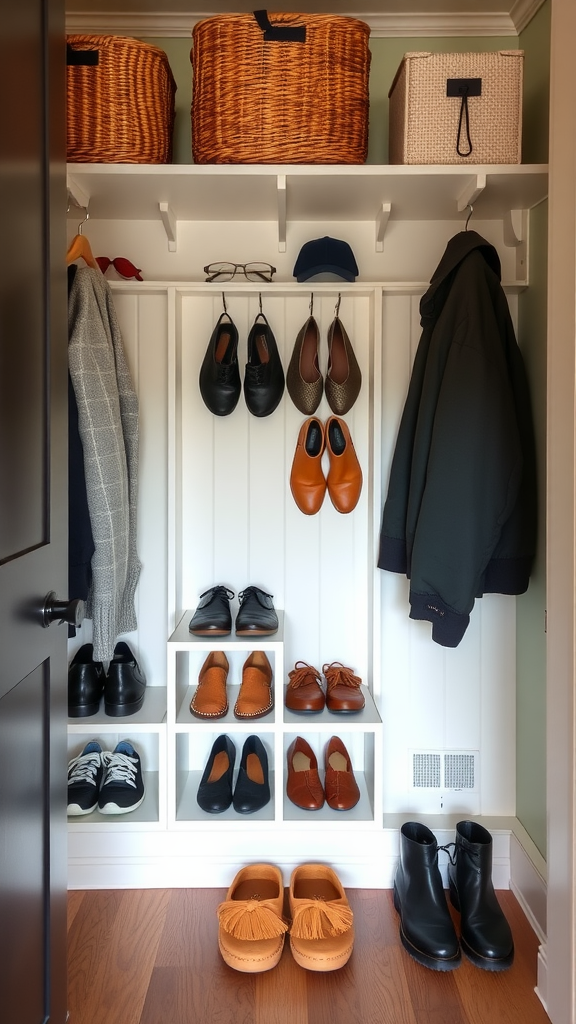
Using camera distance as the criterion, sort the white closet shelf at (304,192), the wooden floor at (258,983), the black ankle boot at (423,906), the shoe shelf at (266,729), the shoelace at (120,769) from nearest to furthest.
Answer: the wooden floor at (258,983) < the black ankle boot at (423,906) < the white closet shelf at (304,192) < the shoe shelf at (266,729) < the shoelace at (120,769)

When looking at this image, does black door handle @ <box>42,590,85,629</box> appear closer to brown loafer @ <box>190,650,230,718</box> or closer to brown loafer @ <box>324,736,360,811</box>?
brown loafer @ <box>190,650,230,718</box>

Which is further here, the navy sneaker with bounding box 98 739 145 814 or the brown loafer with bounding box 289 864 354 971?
the navy sneaker with bounding box 98 739 145 814

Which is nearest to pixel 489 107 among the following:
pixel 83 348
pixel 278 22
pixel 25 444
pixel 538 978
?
pixel 278 22

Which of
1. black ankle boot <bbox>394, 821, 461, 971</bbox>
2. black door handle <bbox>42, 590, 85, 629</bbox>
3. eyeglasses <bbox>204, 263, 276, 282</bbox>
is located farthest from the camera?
eyeglasses <bbox>204, 263, 276, 282</bbox>

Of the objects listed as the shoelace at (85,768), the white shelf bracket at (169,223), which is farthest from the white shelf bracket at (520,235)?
the shoelace at (85,768)

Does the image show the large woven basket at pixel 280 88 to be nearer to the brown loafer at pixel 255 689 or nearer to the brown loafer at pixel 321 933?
the brown loafer at pixel 255 689

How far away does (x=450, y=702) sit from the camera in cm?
201

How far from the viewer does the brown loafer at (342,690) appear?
181 centimetres

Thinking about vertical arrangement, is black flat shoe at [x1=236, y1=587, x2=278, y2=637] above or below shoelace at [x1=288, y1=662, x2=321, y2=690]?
above

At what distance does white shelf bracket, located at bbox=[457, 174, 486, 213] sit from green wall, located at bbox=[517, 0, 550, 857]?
0.65 ft

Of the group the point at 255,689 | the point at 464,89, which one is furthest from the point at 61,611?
the point at 464,89

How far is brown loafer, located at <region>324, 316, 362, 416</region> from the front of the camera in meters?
1.88

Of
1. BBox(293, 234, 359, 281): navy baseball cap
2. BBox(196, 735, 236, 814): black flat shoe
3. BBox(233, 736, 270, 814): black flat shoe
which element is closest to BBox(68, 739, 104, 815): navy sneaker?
BBox(196, 735, 236, 814): black flat shoe

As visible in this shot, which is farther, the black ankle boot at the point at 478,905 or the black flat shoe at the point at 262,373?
the black flat shoe at the point at 262,373
